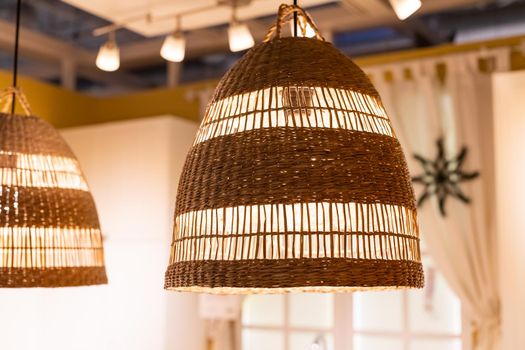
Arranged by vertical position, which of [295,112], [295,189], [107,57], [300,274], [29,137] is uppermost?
[107,57]

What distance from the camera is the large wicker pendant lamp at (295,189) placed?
121 centimetres

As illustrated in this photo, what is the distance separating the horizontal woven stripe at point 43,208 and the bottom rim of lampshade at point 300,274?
87 cm

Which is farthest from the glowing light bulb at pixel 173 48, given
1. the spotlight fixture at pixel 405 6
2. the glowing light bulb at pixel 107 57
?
the spotlight fixture at pixel 405 6

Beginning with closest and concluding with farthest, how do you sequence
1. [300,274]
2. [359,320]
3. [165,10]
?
[300,274]
[165,10]
[359,320]

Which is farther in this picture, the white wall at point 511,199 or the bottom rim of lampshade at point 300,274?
the white wall at point 511,199

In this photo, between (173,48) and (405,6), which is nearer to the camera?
(405,6)

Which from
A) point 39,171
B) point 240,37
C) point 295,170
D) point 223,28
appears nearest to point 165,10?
point 240,37

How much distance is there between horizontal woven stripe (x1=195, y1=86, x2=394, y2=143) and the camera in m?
1.29

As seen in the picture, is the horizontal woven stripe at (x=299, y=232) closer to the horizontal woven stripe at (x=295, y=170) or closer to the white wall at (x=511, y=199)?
the horizontal woven stripe at (x=295, y=170)

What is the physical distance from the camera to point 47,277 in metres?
1.94

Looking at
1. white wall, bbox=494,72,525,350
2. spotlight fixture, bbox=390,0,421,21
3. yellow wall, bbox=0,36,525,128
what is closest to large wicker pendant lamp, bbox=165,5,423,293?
spotlight fixture, bbox=390,0,421,21

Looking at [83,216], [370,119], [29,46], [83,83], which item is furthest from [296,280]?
[83,83]

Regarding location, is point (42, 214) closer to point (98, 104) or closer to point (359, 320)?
point (359, 320)

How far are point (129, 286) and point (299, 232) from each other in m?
3.77
